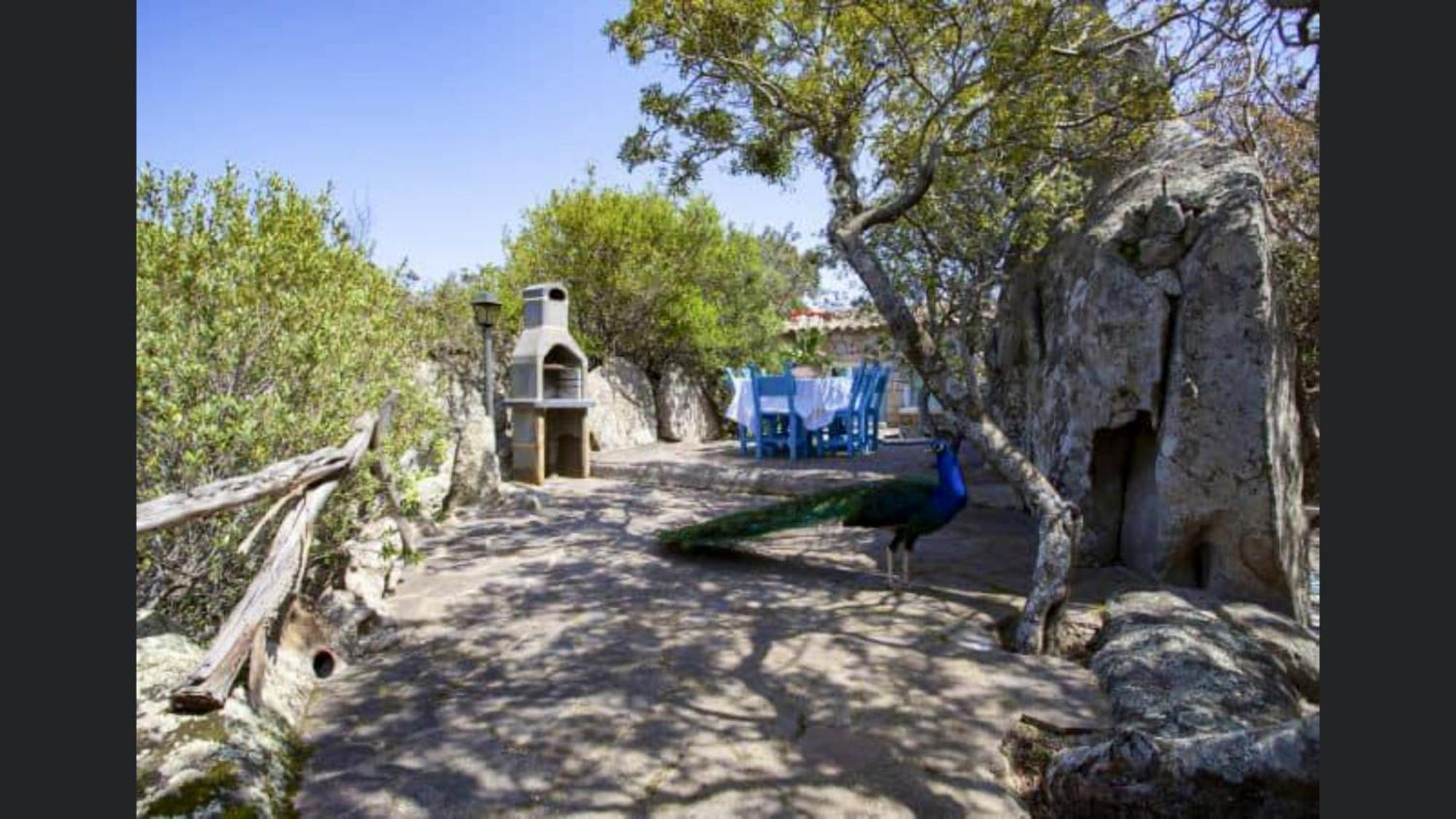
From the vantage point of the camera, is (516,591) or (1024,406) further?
(1024,406)

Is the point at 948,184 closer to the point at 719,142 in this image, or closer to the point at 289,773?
the point at 719,142

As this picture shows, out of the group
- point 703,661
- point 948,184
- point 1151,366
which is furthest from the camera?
point 948,184

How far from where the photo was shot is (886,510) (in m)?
5.13

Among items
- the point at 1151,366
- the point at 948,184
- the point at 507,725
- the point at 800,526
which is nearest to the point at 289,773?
the point at 507,725

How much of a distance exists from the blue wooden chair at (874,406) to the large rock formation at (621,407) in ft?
15.5

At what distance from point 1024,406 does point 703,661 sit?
5.16 meters

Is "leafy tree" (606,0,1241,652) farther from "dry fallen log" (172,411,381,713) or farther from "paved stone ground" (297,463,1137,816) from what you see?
"dry fallen log" (172,411,381,713)

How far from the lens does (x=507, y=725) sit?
3104mm

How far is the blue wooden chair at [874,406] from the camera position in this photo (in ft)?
37.5

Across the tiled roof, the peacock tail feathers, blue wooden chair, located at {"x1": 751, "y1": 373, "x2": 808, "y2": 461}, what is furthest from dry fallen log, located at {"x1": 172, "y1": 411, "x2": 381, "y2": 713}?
the tiled roof

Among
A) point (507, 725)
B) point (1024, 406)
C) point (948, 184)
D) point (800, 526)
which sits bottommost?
point (507, 725)

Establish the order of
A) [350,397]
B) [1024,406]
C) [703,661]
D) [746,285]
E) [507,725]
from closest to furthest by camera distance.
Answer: [507,725] → [703,661] → [350,397] → [1024,406] → [746,285]

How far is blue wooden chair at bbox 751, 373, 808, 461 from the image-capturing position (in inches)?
434

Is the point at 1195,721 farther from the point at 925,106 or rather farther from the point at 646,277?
the point at 646,277
